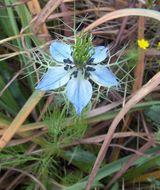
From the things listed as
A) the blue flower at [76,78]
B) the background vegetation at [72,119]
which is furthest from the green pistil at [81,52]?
the background vegetation at [72,119]

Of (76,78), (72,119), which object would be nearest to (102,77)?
(76,78)

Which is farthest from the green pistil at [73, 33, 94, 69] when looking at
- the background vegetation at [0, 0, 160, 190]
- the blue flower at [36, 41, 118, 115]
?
the background vegetation at [0, 0, 160, 190]

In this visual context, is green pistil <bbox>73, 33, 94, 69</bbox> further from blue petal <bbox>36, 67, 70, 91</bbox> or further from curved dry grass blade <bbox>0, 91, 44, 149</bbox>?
curved dry grass blade <bbox>0, 91, 44, 149</bbox>

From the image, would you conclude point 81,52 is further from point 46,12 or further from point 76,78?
point 46,12

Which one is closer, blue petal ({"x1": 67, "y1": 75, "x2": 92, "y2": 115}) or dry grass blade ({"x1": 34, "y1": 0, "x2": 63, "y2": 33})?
blue petal ({"x1": 67, "y1": 75, "x2": 92, "y2": 115})

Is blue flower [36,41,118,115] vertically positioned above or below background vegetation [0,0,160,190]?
above

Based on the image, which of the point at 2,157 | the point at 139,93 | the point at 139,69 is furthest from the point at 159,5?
the point at 2,157

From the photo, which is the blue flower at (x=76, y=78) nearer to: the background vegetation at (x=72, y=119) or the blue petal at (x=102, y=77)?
the blue petal at (x=102, y=77)

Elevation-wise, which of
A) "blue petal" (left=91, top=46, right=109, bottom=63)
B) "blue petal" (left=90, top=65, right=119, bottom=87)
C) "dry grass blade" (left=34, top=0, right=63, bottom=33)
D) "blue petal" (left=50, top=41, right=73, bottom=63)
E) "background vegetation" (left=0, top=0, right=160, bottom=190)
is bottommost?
"background vegetation" (left=0, top=0, right=160, bottom=190)
